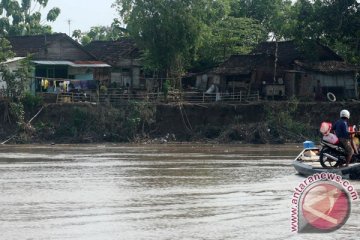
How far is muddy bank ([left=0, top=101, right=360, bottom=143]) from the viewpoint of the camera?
132 ft

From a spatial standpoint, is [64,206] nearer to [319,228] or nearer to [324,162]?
[319,228]

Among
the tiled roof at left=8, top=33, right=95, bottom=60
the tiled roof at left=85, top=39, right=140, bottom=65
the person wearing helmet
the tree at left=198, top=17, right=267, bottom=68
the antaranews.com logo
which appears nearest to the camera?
the antaranews.com logo

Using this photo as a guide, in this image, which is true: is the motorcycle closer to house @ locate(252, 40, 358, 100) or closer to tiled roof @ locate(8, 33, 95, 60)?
house @ locate(252, 40, 358, 100)

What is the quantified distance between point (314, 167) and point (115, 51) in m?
30.6

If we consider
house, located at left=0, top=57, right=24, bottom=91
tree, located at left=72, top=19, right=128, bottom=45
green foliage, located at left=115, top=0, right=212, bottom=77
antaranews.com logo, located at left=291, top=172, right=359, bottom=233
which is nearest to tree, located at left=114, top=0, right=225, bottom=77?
green foliage, located at left=115, top=0, right=212, bottom=77

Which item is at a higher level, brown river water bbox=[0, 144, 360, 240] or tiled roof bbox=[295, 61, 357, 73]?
tiled roof bbox=[295, 61, 357, 73]

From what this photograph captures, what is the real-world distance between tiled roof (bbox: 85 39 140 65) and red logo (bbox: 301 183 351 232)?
1279 inches

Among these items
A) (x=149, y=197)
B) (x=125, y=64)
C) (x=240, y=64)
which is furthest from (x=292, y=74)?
(x=149, y=197)

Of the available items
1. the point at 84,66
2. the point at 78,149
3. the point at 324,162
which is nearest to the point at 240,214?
the point at 324,162

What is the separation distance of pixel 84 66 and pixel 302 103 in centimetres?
1257

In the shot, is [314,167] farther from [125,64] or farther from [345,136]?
[125,64]

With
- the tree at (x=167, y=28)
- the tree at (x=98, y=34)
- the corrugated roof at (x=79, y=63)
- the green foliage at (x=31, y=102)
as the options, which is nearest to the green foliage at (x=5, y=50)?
the corrugated roof at (x=79, y=63)

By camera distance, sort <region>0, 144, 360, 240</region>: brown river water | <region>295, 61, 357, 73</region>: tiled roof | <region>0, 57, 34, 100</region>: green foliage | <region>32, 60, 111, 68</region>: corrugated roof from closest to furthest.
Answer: <region>0, 144, 360, 240</region>: brown river water < <region>0, 57, 34, 100</region>: green foliage < <region>295, 61, 357, 73</region>: tiled roof < <region>32, 60, 111, 68</region>: corrugated roof

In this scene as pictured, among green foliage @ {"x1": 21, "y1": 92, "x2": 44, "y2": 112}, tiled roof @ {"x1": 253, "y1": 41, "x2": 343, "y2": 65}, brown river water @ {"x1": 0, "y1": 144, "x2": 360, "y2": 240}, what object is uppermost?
tiled roof @ {"x1": 253, "y1": 41, "x2": 343, "y2": 65}
